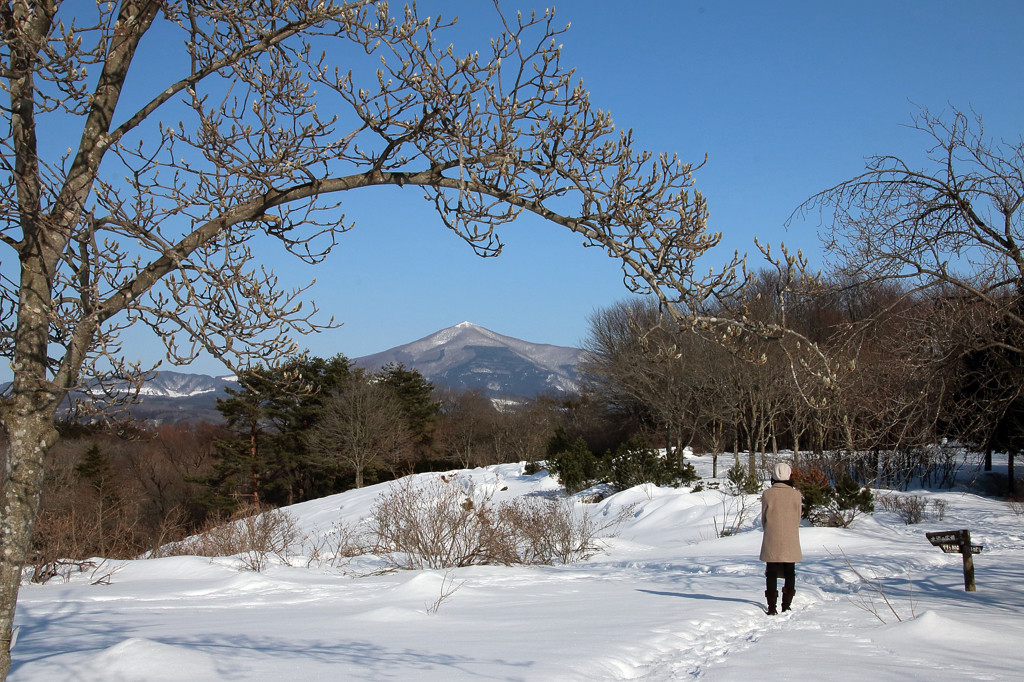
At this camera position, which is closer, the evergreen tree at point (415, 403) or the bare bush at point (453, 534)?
the bare bush at point (453, 534)

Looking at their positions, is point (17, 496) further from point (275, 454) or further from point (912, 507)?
point (275, 454)


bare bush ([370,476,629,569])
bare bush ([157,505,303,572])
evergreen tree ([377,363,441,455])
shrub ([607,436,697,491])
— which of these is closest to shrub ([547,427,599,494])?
shrub ([607,436,697,491])

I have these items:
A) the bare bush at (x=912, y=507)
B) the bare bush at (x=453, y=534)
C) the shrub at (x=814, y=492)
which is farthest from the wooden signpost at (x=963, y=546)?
the bare bush at (x=912, y=507)

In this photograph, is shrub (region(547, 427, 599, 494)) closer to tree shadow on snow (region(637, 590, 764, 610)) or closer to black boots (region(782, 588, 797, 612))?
tree shadow on snow (region(637, 590, 764, 610))

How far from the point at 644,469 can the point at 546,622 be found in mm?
16940

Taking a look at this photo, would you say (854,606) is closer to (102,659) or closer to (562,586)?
(562,586)

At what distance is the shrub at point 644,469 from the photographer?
2291 cm

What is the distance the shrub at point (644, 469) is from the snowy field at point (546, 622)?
958cm

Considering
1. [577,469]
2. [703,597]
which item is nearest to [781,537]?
[703,597]

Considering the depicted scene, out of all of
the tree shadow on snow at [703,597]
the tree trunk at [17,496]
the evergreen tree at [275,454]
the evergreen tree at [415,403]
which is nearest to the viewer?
the tree trunk at [17,496]

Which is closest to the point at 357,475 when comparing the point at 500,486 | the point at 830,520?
the point at 500,486

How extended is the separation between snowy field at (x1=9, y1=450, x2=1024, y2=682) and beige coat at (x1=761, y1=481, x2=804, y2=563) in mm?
643

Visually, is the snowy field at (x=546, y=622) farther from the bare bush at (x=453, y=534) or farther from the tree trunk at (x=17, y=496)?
the tree trunk at (x=17, y=496)

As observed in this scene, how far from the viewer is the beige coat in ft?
24.2
